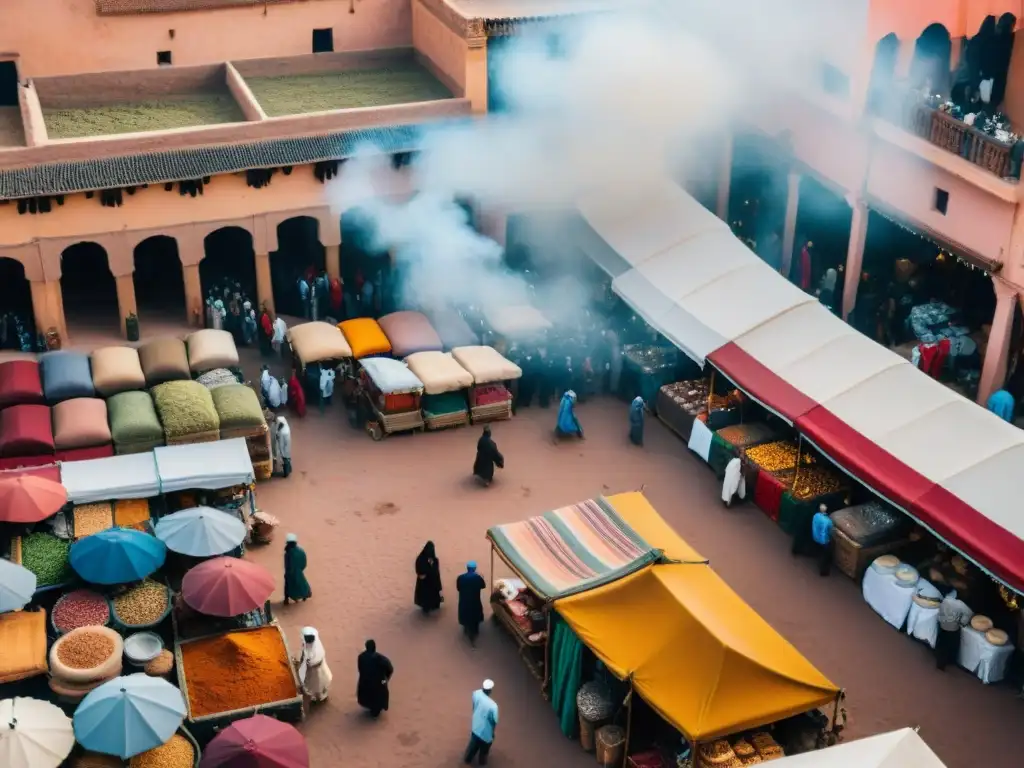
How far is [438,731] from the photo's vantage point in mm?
15906

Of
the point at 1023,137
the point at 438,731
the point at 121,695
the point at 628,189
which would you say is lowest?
the point at 438,731

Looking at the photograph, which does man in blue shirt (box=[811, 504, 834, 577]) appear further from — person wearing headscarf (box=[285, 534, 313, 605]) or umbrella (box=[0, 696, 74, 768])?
umbrella (box=[0, 696, 74, 768])

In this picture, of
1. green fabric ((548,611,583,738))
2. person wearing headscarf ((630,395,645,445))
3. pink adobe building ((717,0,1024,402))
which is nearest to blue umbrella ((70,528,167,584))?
green fabric ((548,611,583,738))

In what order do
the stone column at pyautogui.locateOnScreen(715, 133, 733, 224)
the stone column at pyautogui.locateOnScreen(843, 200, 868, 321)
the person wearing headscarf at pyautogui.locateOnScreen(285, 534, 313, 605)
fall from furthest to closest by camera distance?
the stone column at pyautogui.locateOnScreen(715, 133, 733, 224) → the stone column at pyautogui.locateOnScreen(843, 200, 868, 321) → the person wearing headscarf at pyautogui.locateOnScreen(285, 534, 313, 605)

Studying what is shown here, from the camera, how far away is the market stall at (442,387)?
69.3 ft

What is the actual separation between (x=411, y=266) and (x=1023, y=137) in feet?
33.0

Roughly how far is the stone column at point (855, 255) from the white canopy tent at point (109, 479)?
1196 centimetres

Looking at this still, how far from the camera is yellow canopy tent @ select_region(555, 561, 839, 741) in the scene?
1430 cm

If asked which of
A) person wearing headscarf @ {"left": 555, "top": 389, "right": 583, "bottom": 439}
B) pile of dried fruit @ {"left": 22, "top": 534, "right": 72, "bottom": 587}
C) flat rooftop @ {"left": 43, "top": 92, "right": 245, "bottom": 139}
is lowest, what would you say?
person wearing headscarf @ {"left": 555, "top": 389, "right": 583, "bottom": 439}

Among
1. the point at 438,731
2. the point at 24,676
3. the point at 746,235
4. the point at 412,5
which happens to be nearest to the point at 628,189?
the point at 746,235

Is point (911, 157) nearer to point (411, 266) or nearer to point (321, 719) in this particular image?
point (411, 266)

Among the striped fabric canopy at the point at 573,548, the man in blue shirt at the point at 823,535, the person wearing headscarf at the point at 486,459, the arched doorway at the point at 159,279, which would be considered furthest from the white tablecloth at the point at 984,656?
the arched doorway at the point at 159,279

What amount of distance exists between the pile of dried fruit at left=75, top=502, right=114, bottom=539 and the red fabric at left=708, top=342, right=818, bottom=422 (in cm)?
870

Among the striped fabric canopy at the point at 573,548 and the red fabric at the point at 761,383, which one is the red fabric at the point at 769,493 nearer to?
the red fabric at the point at 761,383
